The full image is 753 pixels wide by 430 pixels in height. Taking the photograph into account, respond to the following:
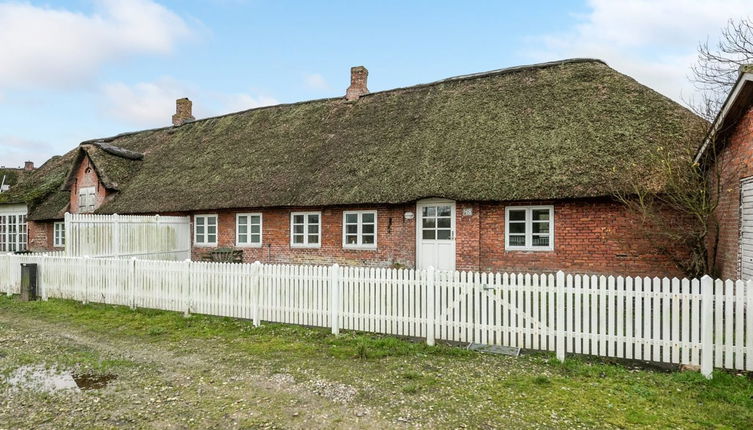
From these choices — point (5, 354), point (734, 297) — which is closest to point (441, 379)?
point (734, 297)

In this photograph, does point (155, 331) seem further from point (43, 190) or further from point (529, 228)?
point (43, 190)

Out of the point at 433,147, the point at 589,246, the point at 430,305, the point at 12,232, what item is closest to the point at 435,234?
the point at 433,147

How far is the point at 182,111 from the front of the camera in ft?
A: 79.8

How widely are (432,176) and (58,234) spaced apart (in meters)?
19.0

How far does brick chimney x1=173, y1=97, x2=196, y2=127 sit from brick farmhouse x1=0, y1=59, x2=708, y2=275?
15.2 ft

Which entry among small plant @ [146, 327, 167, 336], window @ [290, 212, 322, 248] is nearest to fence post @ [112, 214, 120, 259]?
window @ [290, 212, 322, 248]

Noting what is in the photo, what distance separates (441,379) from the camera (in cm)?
561

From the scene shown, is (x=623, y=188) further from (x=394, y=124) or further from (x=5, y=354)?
(x=5, y=354)

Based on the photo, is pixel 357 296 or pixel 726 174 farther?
pixel 726 174

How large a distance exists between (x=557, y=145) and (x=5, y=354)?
13201 millimetres

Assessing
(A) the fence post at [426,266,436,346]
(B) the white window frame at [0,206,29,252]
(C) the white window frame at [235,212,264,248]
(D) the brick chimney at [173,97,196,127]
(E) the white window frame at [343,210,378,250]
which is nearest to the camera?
(A) the fence post at [426,266,436,346]

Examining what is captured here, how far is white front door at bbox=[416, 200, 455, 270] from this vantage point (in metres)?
13.0

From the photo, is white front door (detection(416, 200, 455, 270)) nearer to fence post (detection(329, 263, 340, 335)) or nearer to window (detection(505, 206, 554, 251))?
window (detection(505, 206, 554, 251))

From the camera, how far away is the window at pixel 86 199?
63.2ft
